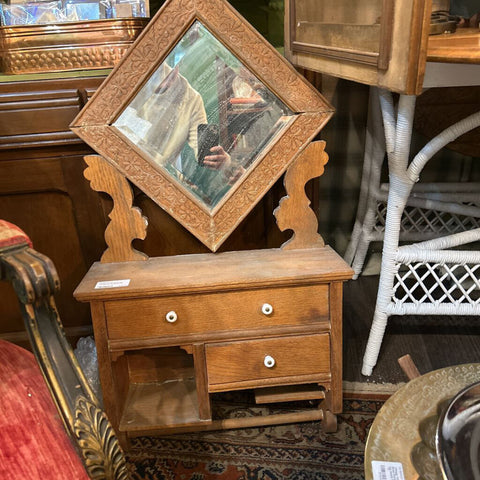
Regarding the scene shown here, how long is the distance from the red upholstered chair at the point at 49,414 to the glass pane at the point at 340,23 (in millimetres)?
729

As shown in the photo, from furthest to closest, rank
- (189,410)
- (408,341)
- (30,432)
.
Answer: (408,341)
(189,410)
(30,432)

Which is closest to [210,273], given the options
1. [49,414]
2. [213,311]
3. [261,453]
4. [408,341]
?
[213,311]

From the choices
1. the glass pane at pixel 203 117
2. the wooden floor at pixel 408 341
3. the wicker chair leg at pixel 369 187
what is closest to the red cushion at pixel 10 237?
the glass pane at pixel 203 117

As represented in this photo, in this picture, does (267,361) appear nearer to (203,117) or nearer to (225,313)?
(225,313)

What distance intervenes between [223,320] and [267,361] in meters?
0.16

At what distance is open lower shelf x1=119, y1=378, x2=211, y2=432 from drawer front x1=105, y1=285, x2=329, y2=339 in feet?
0.86

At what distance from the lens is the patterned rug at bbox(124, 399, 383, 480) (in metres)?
1.33

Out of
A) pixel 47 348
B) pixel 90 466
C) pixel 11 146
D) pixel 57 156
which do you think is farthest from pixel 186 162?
pixel 90 466

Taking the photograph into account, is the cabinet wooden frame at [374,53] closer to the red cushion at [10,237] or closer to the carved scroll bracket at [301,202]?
the carved scroll bracket at [301,202]

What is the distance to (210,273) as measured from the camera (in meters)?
1.32

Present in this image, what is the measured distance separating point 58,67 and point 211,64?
0.49 metres

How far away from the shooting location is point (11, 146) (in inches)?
56.3

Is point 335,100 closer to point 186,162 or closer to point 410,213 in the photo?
point 410,213

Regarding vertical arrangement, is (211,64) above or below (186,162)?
above
